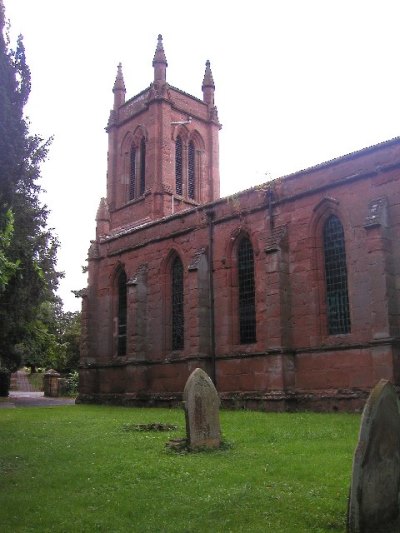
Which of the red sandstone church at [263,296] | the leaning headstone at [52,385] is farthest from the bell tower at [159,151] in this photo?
the leaning headstone at [52,385]

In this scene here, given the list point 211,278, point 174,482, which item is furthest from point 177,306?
point 174,482

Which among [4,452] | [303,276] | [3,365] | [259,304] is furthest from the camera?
[3,365]

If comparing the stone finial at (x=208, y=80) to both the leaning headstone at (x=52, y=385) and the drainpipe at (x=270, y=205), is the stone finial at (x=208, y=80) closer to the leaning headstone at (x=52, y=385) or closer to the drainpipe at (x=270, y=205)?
the drainpipe at (x=270, y=205)

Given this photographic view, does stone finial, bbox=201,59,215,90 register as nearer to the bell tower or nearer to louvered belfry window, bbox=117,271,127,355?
the bell tower

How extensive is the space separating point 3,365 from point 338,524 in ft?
90.9

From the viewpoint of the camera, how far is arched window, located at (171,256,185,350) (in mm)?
23719

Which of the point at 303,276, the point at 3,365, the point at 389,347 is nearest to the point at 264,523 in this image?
the point at 389,347

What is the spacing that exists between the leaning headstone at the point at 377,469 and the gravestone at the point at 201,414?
17.4ft

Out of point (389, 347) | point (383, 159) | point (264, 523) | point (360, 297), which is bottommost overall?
point (264, 523)

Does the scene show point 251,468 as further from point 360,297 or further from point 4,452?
A: point 360,297

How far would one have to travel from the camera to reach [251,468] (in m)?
8.52

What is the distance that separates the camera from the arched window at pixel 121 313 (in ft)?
87.7

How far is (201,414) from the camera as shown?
10484mm

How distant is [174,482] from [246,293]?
44.8 feet
